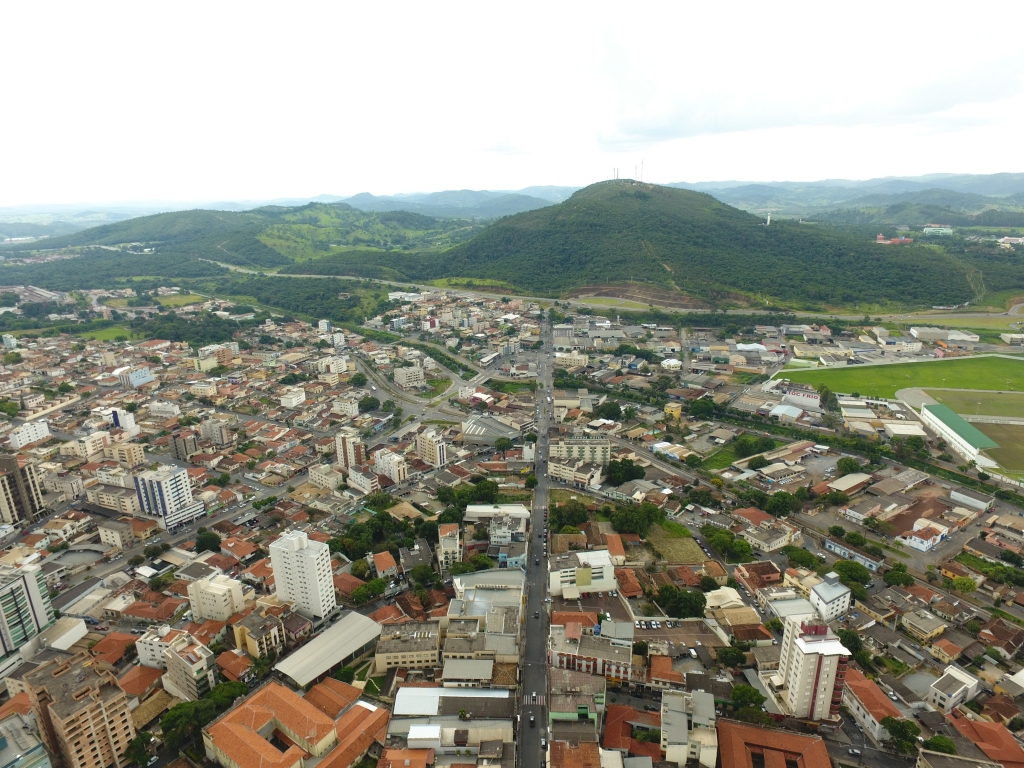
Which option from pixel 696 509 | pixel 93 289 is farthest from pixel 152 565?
pixel 93 289

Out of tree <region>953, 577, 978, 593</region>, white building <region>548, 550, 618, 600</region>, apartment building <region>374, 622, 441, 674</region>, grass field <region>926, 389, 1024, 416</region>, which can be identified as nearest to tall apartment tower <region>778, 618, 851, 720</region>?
white building <region>548, 550, 618, 600</region>

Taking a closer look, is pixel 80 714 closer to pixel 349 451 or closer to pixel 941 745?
pixel 349 451

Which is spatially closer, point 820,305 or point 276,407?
point 276,407

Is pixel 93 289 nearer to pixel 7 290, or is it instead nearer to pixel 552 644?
pixel 7 290

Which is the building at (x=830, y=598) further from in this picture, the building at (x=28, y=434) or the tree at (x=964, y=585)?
the building at (x=28, y=434)

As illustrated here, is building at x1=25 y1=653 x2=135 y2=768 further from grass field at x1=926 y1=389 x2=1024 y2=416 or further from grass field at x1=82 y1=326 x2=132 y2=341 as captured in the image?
grass field at x1=82 y1=326 x2=132 y2=341
